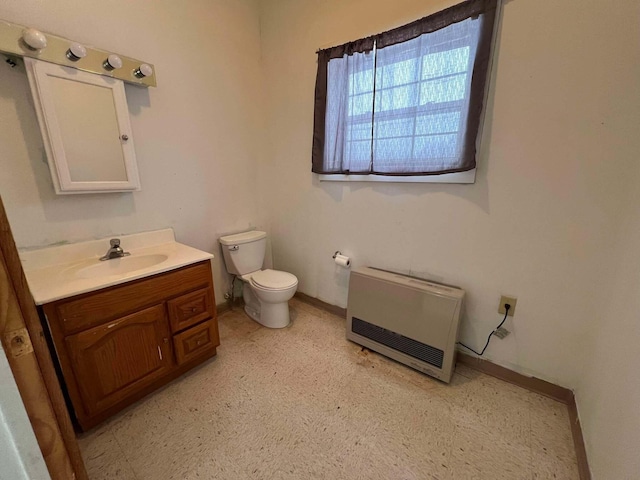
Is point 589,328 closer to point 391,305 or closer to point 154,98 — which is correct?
point 391,305

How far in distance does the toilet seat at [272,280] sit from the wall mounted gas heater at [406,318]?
492mm

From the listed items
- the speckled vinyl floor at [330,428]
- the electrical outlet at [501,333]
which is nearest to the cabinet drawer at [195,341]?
the speckled vinyl floor at [330,428]

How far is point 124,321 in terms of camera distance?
1302 mm

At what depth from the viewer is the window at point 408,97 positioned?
1.38 metres

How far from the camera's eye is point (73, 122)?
55.7 inches

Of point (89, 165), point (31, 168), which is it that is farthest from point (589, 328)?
point (31, 168)

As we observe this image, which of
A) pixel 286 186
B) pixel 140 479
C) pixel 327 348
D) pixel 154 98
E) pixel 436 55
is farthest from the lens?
pixel 286 186

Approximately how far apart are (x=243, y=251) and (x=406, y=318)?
4.43 feet

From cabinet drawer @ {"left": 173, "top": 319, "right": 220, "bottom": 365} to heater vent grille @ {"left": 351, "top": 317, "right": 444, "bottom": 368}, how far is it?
0.96 metres

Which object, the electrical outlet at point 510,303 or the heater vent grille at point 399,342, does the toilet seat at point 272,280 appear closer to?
the heater vent grille at point 399,342

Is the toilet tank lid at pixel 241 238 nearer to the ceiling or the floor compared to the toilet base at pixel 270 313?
nearer to the ceiling

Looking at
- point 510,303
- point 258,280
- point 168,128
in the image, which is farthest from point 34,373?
point 510,303

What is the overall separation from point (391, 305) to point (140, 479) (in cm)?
148

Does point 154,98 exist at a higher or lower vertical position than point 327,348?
higher
